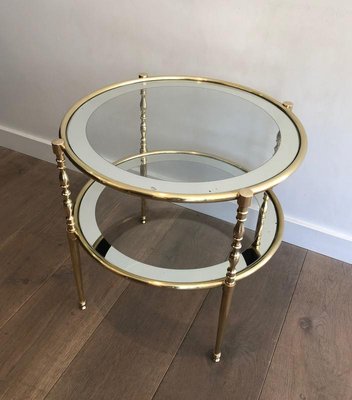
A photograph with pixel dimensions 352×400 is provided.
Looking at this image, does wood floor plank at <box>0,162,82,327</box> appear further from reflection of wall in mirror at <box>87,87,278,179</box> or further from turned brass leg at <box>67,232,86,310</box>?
reflection of wall in mirror at <box>87,87,278,179</box>

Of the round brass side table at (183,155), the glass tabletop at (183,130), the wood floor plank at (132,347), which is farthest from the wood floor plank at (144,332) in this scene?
the glass tabletop at (183,130)

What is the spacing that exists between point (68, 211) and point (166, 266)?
0.84 ft

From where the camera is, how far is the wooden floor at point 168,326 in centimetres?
94

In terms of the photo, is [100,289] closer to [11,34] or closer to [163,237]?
[163,237]

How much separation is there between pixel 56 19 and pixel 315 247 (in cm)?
106

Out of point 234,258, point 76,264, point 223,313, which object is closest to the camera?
point 234,258

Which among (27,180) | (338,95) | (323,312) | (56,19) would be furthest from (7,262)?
(338,95)

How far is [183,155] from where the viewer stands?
108cm

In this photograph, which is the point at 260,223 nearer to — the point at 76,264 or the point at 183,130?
the point at 183,130

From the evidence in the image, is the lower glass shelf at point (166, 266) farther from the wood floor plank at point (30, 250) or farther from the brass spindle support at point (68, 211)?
the wood floor plank at point (30, 250)

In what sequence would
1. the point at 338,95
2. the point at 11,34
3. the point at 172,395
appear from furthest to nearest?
the point at 11,34 → the point at 338,95 → the point at 172,395

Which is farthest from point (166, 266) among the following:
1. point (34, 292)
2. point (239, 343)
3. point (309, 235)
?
point (309, 235)

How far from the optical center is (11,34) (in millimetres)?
1398

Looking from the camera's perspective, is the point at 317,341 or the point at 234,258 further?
the point at 317,341
